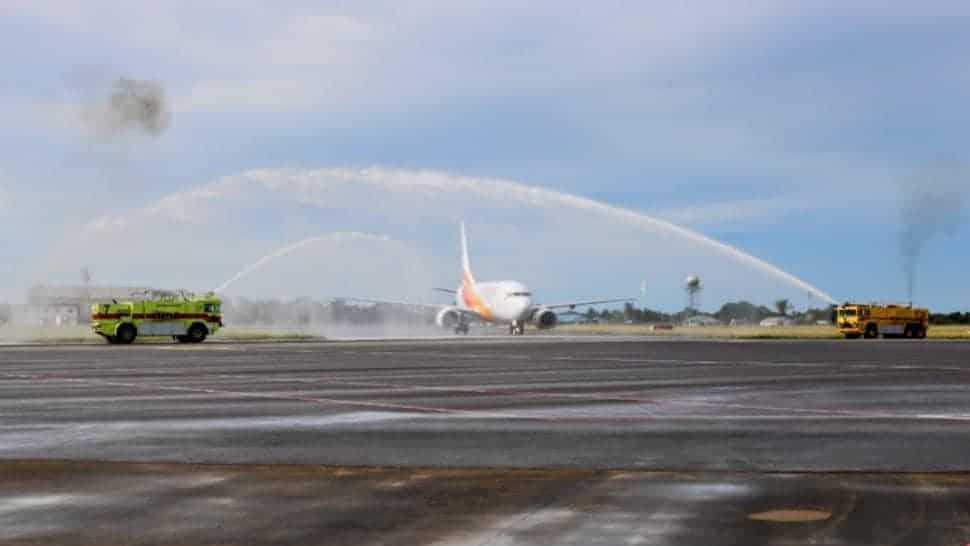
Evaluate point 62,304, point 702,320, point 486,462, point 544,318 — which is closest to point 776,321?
point 702,320

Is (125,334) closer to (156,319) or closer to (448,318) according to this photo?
(156,319)

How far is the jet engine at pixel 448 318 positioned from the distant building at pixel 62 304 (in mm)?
26703

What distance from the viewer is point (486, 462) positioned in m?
15.1

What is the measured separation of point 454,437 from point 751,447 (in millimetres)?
4451

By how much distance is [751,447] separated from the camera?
55.0 feet

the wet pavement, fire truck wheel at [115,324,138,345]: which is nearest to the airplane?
fire truck wheel at [115,324,138,345]

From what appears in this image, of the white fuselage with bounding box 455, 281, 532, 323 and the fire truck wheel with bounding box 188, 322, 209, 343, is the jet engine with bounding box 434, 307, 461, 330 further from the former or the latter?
the fire truck wheel with bounding box 188, 322, 209, 343

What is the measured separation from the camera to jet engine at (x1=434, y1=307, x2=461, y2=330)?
110 meters

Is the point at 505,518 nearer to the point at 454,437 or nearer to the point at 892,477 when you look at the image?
the point at 892,477

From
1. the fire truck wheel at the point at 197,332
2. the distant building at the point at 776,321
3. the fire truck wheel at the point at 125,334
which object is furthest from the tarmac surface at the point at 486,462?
the distant building at the point at 776,321

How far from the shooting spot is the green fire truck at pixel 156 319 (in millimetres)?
73688

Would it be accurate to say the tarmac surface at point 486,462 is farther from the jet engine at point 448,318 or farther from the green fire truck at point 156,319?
the jet engine at point 448,318

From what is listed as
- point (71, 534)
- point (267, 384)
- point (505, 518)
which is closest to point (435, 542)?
point (505, 518)

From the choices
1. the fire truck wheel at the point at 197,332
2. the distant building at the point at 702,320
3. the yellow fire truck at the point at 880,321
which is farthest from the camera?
the distant building at the point at 702,320
